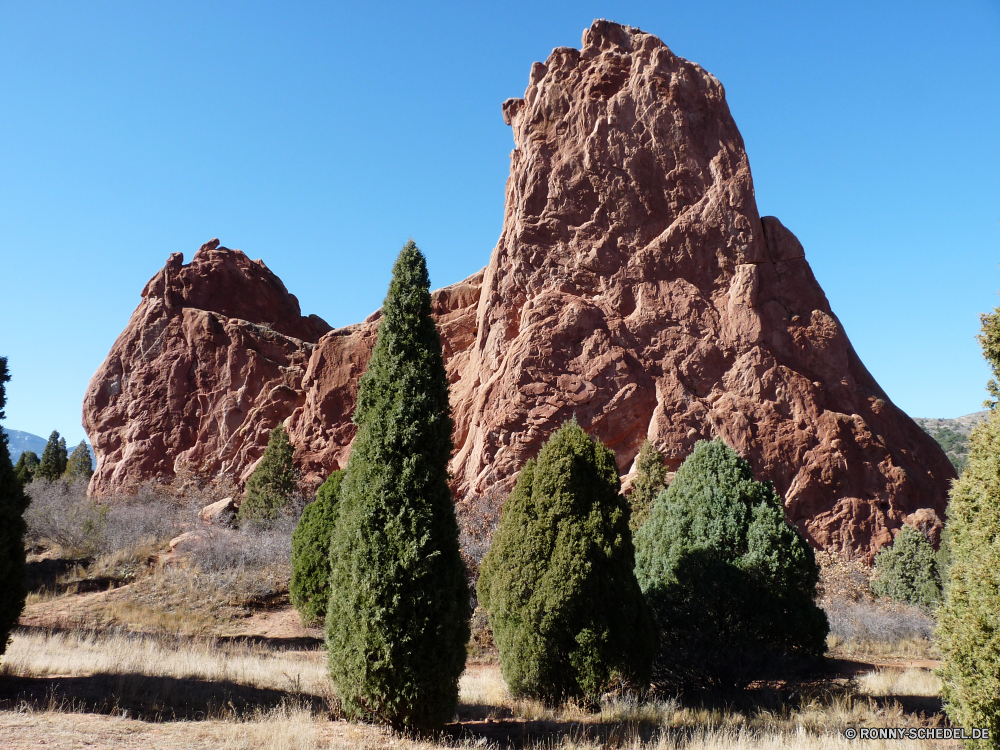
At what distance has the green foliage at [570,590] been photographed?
26.4ft

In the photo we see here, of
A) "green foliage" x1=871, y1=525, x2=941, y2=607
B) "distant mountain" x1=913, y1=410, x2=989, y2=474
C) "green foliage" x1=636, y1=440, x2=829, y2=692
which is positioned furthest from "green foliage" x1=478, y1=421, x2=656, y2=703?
"distant mountain" x1=913, y1=410, x2=989, y2=474

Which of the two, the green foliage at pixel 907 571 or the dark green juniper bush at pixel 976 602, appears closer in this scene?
the dark green juniper bush at pixel 976 602

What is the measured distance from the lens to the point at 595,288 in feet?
86.3

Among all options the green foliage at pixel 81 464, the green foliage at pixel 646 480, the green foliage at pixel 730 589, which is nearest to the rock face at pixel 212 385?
the green foliage at pixel 81 464

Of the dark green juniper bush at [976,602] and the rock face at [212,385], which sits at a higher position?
the rock face at [212,385]

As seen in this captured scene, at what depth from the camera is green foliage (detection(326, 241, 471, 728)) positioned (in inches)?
A: 262

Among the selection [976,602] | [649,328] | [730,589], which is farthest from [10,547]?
[649,328]

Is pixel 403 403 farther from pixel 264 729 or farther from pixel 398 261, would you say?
pixel 264 729

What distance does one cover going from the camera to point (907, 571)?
19.0m

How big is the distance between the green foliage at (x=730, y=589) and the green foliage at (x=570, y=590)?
36.8 inches

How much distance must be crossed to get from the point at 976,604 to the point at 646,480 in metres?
16.1

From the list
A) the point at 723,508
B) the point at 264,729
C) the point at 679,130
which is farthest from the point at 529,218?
the point at 264,729

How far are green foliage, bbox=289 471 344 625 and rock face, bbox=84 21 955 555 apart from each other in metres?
8.25

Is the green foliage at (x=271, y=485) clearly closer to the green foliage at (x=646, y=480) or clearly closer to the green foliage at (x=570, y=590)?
the green foliage at (x=646, y=480)
